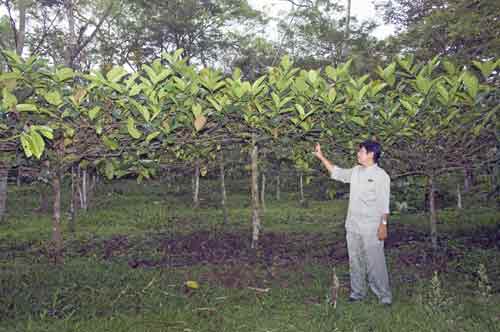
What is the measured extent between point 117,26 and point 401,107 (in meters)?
17.8

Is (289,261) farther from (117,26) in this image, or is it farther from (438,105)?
(117,26)

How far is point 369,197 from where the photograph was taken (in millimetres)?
4500

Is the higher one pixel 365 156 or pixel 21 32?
pixel 21 32

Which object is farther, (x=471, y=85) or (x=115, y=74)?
(x=471, y=85)

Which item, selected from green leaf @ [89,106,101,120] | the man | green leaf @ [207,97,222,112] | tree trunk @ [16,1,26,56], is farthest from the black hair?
tree trunk @ [16,1,26,56]

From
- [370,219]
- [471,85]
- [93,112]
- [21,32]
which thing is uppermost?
[21,32]

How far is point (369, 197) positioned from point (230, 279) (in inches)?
75.2

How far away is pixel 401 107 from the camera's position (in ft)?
16.5

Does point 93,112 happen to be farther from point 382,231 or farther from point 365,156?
point 382,231

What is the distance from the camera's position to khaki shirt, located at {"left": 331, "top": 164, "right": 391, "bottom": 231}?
4473mm

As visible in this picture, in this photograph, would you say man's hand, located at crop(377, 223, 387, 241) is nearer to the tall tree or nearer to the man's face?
the man's face

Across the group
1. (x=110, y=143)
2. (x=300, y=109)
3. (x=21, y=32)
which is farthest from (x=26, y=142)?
(x=21, y=32)

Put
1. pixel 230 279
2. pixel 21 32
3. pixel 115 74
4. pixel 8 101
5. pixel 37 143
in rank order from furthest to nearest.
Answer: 1. pixel 21 32
2. pixel 230 279
3. pixel 115 74
4. pixel 8 101
5. pixel 37 143

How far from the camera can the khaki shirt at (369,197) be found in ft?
14.7
